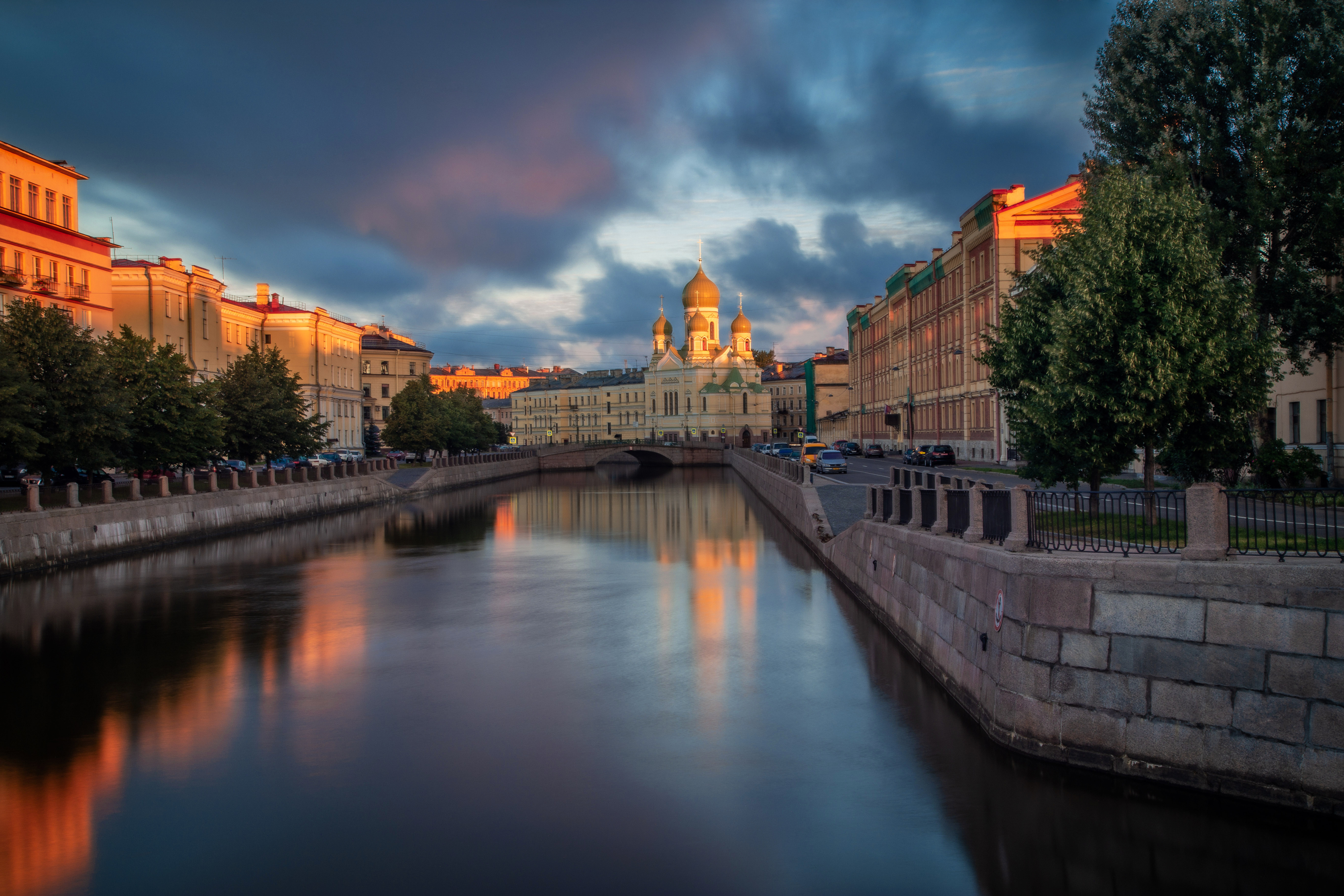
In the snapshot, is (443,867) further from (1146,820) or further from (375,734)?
(1146,820)

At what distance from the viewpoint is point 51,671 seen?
18.3 meters

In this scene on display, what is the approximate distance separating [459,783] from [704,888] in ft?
Answer: 13.5

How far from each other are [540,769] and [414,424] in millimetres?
72331

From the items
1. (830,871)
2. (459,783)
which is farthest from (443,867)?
(830,871)

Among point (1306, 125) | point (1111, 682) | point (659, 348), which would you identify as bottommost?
point (1111, 682)

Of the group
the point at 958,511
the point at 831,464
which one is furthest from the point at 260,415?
the point at 958,511

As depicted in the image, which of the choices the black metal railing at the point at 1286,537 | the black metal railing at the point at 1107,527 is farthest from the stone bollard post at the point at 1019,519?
the black metal railing at the point at 1286,537

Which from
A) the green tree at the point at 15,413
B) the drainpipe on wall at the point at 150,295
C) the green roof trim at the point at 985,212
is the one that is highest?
the green roof trim at the point at 985,212

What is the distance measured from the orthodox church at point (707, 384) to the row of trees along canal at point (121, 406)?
99750 mm

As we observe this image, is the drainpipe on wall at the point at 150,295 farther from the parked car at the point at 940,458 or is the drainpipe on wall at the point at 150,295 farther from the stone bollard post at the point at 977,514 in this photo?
the stone bollard post at the point at 977,514

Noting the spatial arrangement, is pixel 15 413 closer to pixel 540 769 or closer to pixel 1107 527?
pixel 540 769

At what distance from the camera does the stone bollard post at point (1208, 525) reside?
10469 mm

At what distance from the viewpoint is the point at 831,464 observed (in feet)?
190

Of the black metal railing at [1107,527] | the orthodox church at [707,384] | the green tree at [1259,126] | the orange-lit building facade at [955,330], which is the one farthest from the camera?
the orthodox church at [707,384]
